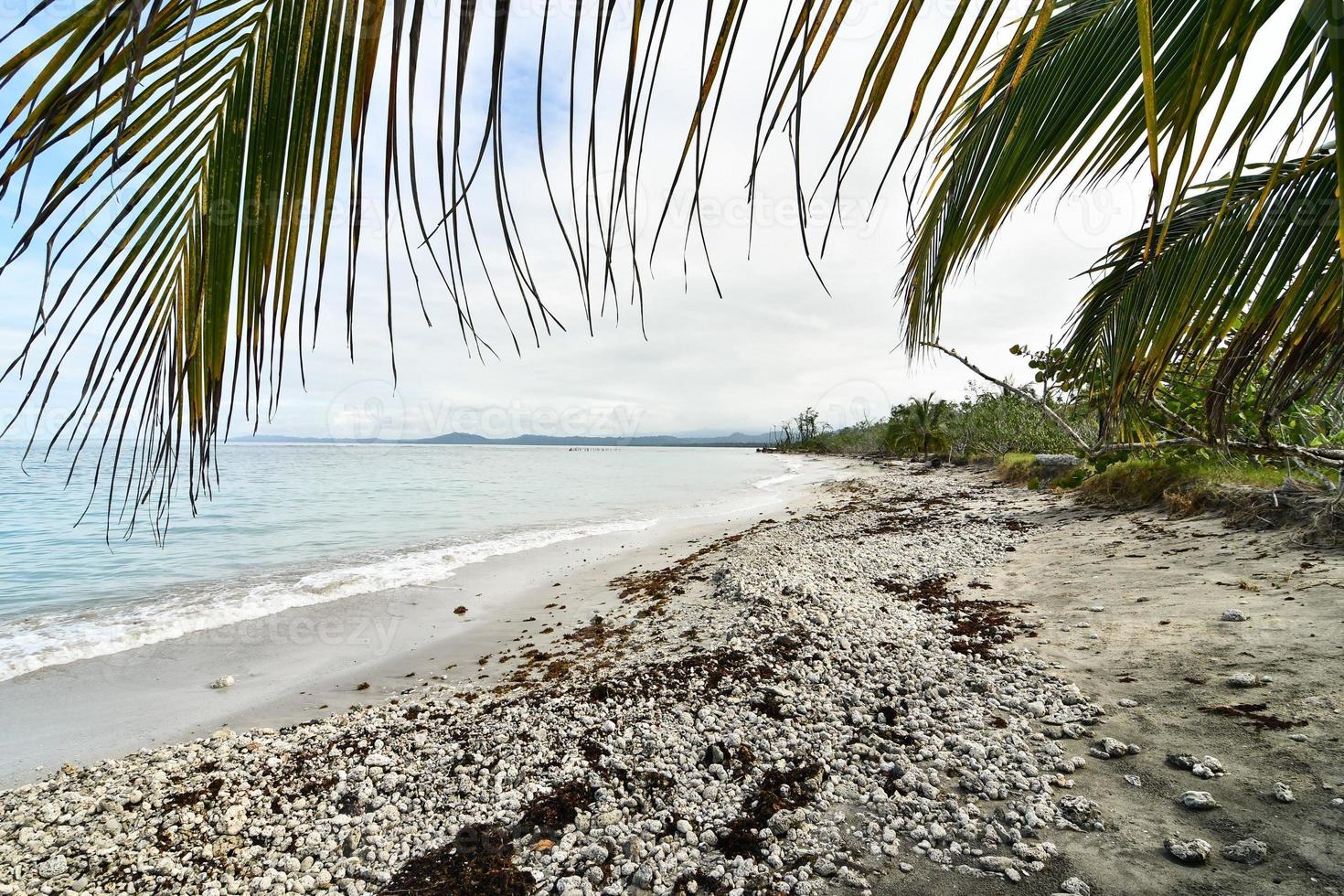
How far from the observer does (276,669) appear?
6.35 meters

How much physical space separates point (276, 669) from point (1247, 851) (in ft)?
25.8

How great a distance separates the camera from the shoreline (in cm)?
506

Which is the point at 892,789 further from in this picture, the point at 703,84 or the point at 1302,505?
the point at 1302,505

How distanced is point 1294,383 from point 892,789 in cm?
249

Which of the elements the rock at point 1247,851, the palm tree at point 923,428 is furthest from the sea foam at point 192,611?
the palm tree at point 923,428

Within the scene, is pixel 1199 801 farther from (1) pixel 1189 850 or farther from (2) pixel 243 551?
(2) pixel 243 551

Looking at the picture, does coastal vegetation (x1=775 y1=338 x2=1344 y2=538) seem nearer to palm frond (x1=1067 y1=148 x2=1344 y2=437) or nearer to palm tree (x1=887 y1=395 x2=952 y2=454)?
palm frond (x1=1067 y1=148 x2=1344 y2=437)

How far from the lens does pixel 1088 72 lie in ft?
4.57

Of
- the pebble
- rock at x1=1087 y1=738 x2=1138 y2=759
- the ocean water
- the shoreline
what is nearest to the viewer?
the pebble

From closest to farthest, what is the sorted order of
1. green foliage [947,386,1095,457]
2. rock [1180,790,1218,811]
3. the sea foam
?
rock [1180,790,1218,811] → the sea foam → green foliage [947,386,1095,457]

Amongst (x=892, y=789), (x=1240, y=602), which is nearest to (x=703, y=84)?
(x=892, y=789)

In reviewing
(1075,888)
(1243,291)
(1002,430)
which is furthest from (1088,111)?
(1002,430)

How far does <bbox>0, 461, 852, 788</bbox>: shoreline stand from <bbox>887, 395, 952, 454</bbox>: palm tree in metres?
48.1

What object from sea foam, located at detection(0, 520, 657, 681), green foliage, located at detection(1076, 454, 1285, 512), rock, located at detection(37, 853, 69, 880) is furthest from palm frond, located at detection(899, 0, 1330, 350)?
sea foam, located at detection(0, 520, 657, 681)
